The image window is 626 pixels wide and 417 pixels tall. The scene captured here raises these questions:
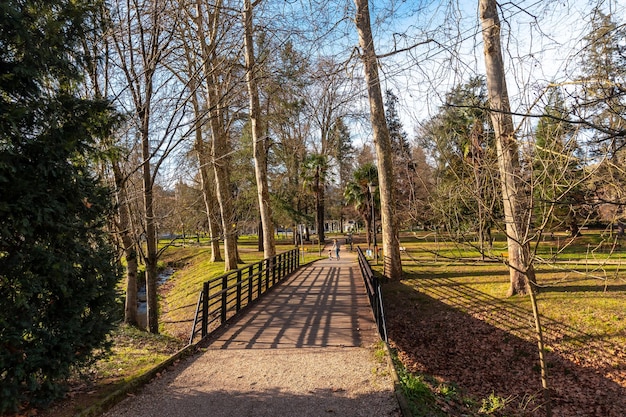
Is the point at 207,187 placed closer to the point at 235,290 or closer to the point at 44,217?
the point at 235,290

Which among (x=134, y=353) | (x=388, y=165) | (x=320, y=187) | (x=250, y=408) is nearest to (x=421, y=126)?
(x=250, y=408)

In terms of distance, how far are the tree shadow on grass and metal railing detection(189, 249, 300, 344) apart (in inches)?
145

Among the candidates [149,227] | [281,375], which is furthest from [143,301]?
[281,375]

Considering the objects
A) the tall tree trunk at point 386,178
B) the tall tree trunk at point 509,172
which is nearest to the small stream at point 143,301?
the tall tree trunk at point 386,178

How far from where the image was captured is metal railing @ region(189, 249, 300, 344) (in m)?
7.16

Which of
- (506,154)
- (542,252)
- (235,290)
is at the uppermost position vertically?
(506,154)

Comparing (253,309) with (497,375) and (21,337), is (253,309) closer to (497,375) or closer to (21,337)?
(497,375)

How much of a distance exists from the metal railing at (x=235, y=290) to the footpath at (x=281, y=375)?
1.40 ft

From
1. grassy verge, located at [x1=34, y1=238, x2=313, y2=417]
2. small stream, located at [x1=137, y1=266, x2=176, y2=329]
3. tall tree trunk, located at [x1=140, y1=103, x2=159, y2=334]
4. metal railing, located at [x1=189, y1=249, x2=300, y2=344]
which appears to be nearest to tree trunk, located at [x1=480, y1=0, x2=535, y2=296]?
grassy verge, located at [x1=34, y1=238, x2=313, y2=417]

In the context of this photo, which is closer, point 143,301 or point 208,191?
point 143,301

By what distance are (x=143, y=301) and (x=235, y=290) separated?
10.6 meters

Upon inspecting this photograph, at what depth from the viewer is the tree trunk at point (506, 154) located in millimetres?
4410

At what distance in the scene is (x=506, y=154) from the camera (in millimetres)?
5020

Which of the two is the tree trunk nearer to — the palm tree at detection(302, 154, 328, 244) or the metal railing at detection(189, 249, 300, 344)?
Answer: the metal railing at detection(189, 249, 300, 344)
